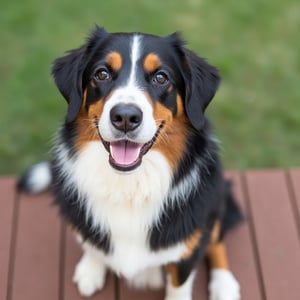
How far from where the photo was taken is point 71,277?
10.2ft

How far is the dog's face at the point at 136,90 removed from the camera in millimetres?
2301

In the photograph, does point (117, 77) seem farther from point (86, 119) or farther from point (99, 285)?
point (99, 285)

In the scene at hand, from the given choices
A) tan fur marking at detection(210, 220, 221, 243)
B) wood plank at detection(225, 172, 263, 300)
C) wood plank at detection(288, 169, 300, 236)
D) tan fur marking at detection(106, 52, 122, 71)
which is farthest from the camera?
wood plank at detection(288, 169, 300, 236)

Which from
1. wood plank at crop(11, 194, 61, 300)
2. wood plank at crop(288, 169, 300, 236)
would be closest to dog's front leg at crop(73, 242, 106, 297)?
wood plank at crop(11, 194, 61, 300)

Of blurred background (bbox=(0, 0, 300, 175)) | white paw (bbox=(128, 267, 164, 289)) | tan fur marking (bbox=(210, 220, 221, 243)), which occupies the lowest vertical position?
white paw (bbox=(128, 267, 164, 289))

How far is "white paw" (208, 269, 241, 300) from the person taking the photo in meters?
3.01

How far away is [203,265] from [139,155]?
3.42ft

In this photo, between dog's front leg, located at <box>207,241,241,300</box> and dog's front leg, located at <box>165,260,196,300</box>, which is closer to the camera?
dog's front leg, located at <box>165,260,196,300</box>

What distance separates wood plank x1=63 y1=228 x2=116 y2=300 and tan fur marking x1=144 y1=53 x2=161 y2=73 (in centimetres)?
122

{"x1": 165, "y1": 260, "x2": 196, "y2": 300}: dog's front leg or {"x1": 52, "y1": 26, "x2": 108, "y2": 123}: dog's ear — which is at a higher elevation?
{"x1": 52, "y1": 26, "x2": 108, "y2": 123}: dog's ear

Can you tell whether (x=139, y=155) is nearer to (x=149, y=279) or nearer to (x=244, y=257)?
(x=149, y=279)

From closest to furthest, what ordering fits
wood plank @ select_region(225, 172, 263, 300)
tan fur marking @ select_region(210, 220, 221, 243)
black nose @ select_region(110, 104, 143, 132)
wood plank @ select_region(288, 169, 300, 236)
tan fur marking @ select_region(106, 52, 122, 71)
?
Result: black nose @ select_region(110, 104, 143, 132)
tan fur marking @ select_region(106, 52, 122, 71)
tan fur marking @ select_region(210, 220, 221, 243)
wood plank @ select_region(225, 172, 263, 300)
wood plank @ select_region(288, 169, 300, 236)

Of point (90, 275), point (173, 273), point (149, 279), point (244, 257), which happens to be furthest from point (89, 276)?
point (244, 257)

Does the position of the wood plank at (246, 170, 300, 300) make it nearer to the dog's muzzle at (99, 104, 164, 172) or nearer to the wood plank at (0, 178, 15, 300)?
the dog's muzzle at (99, 104, 164, 172)
